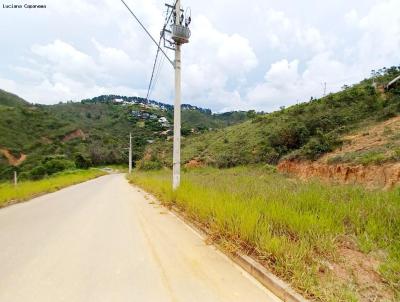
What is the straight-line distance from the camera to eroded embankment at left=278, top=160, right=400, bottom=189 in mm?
12945

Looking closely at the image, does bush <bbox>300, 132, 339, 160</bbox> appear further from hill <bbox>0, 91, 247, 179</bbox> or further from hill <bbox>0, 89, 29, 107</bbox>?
hill <bbox>0, 89, 29, 107</bbox>

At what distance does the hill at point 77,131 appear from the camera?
206ft

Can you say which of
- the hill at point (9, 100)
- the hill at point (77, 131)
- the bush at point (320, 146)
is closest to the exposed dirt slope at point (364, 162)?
the bush at point (320, 146)

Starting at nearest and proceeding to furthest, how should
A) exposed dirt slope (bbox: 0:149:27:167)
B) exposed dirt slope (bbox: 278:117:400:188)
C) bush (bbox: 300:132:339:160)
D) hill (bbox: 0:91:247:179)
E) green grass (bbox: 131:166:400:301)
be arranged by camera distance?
green grass (bbox: 131:166:400:301) < exposed dirt slope (bbox: 278:117:400:188) < bush (bbox: 300:132:339:160) < exposed dirt slope (bbox: 0:149:27:167) < hill (bbox: 0:91:247:179)

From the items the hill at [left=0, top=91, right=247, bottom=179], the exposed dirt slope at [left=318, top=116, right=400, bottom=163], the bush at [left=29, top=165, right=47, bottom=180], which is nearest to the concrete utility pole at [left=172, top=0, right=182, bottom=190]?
the exposed dirt slope at [left=318, top=116, right=400, bottom=163]

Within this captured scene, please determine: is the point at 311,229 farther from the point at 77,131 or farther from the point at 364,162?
the point at 77,131

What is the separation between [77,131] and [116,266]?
89056 millimetres

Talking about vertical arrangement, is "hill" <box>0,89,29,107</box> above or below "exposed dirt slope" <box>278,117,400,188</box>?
above

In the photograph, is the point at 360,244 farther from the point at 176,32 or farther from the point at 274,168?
the point at 274,168

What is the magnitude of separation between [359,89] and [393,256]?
2706 centimetres

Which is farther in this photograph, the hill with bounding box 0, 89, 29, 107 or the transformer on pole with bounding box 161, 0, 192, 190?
the hill with bounding box 0, 89, 29, 107

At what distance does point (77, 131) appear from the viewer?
3462 inches

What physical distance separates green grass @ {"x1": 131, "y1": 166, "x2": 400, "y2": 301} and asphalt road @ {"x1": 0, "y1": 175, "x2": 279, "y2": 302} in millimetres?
502

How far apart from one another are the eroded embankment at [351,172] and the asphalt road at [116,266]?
9.13 m
